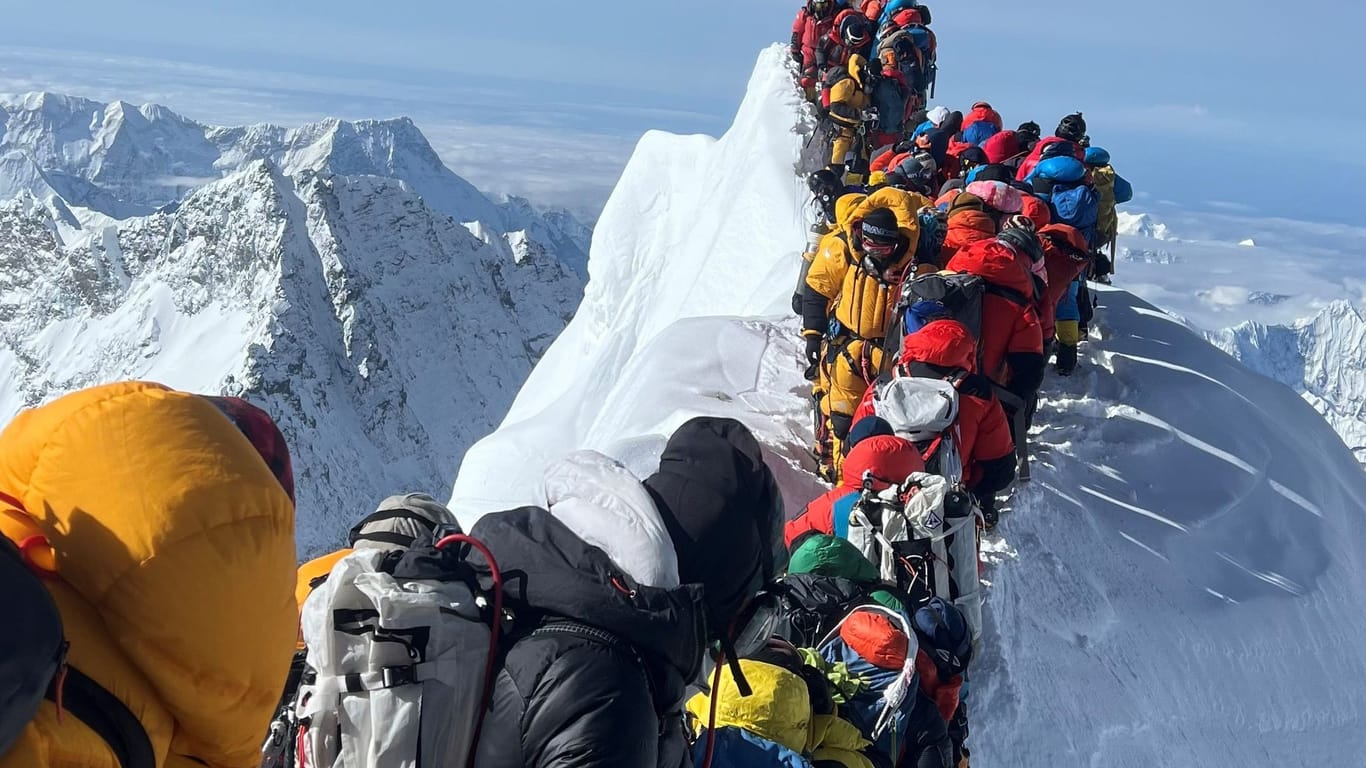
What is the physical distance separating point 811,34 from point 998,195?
9.94 meters

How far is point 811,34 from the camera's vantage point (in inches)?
646

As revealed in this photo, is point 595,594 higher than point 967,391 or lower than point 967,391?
higher

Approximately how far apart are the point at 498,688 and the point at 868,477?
343cm

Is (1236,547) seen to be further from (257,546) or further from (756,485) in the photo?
(257,546)

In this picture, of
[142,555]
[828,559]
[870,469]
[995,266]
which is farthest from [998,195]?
[142,555]

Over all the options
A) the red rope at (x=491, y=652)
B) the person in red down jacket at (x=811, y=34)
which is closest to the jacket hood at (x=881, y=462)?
the red rope at (x=491, y=652)

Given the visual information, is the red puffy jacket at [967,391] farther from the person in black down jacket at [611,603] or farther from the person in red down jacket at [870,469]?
the person in black down jacket at [611,603]

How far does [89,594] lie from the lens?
1.52 meters

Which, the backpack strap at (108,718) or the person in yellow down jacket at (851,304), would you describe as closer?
the backpack strap at (108,718)

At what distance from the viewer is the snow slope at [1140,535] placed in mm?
6094

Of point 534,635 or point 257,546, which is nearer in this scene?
point 257,546

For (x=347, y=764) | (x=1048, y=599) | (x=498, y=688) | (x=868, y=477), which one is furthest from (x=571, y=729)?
(x=1048, y=599)

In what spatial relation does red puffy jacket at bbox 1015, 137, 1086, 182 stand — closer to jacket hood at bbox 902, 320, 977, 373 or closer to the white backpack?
jacket hood at bbox 902, 320, 977, 373

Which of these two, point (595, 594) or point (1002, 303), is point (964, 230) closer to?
point (1002, 303)
